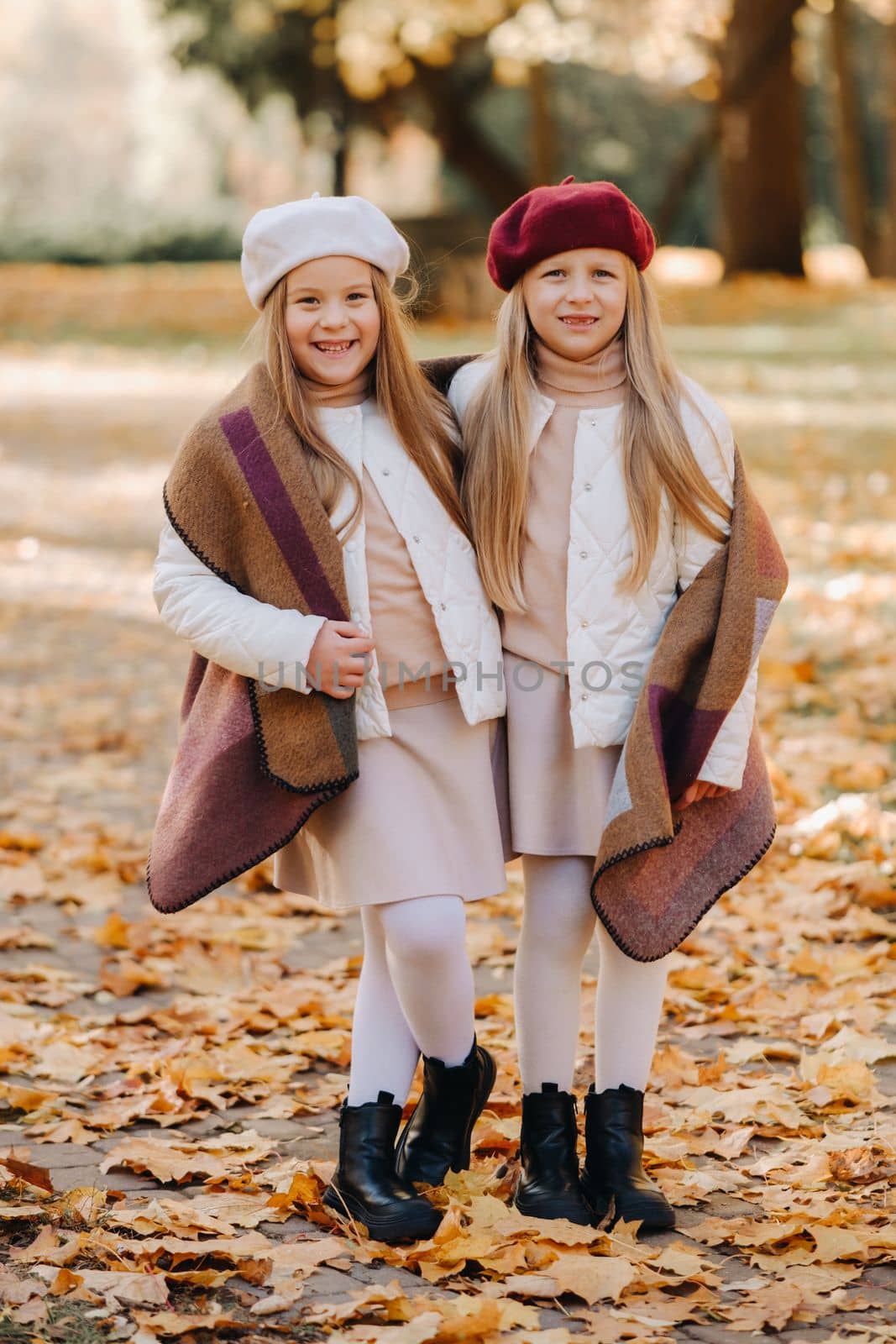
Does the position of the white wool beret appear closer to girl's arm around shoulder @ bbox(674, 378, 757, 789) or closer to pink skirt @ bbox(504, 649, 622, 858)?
girl's arm around shoulder @ bbox(674, 378, 757, 789)

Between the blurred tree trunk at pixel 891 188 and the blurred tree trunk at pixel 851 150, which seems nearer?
the blurred tree trunk at pixel 891 188

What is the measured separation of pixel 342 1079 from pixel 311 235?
1.87 meters

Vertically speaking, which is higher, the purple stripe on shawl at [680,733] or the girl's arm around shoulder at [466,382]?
the girl's arm around shoulder at [466,382]

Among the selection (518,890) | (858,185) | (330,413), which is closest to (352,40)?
(858,185)

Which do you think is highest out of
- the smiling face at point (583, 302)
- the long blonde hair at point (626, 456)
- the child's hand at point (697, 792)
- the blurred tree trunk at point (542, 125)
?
the blurred tree trunk at point (542, 125)

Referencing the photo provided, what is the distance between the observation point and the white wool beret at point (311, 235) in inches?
114

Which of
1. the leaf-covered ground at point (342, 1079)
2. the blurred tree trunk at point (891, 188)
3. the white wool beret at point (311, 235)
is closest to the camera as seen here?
the leaf-covered ground at point (342, 1079)

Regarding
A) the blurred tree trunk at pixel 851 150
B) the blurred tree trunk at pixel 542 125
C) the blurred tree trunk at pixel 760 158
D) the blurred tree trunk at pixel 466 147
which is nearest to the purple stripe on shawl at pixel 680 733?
the blurred tree trunk at pixel 760 158

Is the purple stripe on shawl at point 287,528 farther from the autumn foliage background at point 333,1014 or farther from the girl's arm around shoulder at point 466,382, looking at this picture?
the autumn foliage background at point 333,1014

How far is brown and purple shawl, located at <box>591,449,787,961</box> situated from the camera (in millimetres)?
2834

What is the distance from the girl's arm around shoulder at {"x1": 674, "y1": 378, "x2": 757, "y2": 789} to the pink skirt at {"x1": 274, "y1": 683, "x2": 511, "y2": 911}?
0.41 metres

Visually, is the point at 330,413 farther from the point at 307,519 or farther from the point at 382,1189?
the point at 382,1189

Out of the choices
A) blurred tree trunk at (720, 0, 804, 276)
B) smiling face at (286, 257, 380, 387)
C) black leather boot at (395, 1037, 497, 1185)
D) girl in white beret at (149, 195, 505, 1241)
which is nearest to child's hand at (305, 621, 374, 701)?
girl in white beret at (149, 195, 505, 1241)

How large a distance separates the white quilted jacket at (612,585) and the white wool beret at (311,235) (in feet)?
1.39
